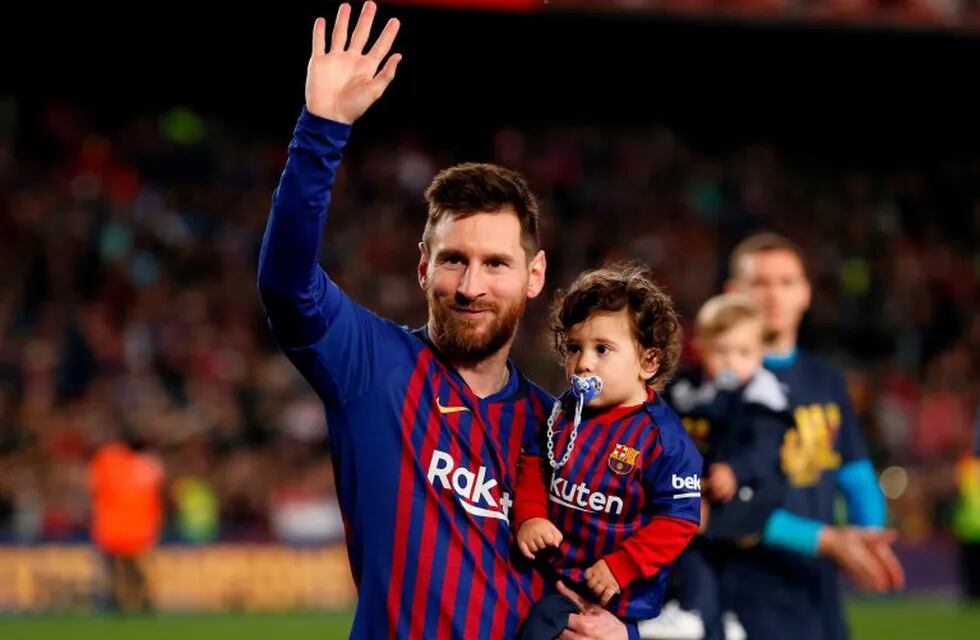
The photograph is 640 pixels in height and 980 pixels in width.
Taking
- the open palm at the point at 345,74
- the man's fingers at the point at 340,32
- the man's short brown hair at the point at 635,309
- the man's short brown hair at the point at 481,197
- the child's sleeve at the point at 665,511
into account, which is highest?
the man's fingers at the point at 340,32

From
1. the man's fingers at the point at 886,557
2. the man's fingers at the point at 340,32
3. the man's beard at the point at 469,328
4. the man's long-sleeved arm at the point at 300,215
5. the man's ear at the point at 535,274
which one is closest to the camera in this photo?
the man's long-sleeved arm at the point at 300,215

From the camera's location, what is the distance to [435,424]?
3.52m

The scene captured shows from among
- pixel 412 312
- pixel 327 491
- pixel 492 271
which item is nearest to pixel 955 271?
pixel 412 312

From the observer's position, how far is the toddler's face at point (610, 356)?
3.76 meters

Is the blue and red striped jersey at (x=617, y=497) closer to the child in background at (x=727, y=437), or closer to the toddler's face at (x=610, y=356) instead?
the toddler's face at (x=610, y=356)

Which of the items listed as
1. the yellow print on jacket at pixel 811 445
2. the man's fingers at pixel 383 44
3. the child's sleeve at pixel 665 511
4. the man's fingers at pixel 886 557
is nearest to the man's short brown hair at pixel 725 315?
the yellow print on jacket at pixel 811 445

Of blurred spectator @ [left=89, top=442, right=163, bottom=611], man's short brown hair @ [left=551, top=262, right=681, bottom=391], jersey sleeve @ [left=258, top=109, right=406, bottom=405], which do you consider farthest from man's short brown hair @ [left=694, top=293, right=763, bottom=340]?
blurred spectator @ [left=89, top=442, right=163, bottom=611]

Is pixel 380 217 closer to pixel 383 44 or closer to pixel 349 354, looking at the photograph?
pixel 349 354

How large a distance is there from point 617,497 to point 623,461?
3.4 inches

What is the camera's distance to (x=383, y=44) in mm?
3299

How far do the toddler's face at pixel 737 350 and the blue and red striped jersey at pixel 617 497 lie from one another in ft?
4.80

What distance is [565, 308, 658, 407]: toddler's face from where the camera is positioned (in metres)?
3.76

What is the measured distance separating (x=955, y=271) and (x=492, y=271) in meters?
17.8

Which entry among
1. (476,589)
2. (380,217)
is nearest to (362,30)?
(476,589)
